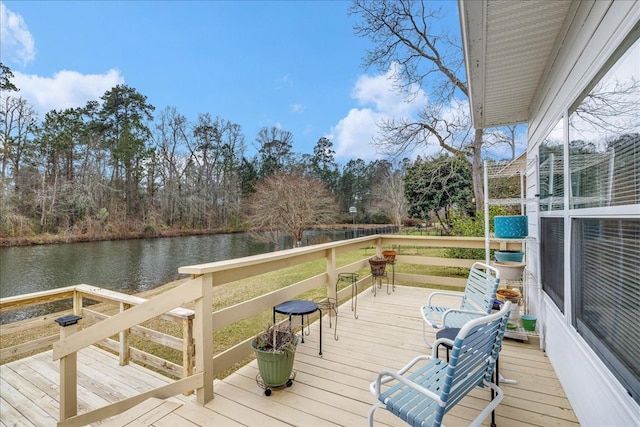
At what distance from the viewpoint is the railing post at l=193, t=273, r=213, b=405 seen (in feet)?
6.69

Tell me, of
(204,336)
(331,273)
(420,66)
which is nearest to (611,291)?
(204,336)

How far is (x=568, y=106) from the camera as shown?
6.59 feet

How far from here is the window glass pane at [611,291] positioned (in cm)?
116

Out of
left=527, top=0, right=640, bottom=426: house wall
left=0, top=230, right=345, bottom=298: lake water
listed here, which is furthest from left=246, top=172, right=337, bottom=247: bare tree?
left=527, top=0, right=640, bottom=426: house wall

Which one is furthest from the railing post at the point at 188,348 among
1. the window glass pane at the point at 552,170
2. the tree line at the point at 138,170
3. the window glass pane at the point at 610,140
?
the tree line at the point at 138,170

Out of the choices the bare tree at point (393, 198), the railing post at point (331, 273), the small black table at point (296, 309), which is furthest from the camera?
the bare tree at point (393, 198)

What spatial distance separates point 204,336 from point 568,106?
295 cm

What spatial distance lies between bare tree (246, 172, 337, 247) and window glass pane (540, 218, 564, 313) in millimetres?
13800

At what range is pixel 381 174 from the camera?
96.5 feet

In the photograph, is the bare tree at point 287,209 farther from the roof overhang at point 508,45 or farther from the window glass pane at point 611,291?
the window glass pane at point 611,291

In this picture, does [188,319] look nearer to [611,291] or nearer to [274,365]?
[274,365]

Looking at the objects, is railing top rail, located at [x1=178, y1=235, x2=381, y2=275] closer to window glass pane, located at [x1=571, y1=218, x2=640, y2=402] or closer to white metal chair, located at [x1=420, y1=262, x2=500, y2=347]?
white metal chair, located at [x1=420, y1=262, x2=500, y2=347]

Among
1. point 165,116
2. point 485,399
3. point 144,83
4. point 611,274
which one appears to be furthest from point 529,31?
point 144,83

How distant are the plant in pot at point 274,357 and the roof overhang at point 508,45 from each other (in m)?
2.43
